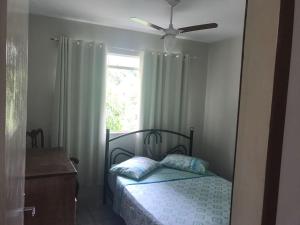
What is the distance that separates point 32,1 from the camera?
271 cm

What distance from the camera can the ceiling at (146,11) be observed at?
100 inches

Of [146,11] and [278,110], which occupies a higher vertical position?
[146,11]

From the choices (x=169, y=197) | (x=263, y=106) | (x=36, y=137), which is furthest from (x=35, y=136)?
(x=263, y=106)

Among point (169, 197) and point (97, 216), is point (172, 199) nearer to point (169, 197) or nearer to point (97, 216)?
point (169, 197)

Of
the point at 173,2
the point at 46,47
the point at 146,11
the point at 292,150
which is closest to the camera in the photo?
the point at 292,150

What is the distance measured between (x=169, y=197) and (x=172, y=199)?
0.16ft

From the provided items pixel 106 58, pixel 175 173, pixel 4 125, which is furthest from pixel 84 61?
pixel 4 125

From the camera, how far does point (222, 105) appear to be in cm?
395

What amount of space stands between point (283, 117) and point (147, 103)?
10.6ft

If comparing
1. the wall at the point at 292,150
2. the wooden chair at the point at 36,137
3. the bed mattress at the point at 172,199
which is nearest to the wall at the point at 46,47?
the wooden chair at the point at 36,137

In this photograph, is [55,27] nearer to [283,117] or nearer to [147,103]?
[147,103]

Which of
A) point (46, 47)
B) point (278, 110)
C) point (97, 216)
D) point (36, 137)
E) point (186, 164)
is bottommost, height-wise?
point (97, 216)

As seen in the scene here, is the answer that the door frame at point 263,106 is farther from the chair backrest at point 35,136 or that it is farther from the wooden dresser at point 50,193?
the chair backrest at point 35,136

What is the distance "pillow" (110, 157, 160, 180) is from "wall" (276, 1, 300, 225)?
8.19 ft
